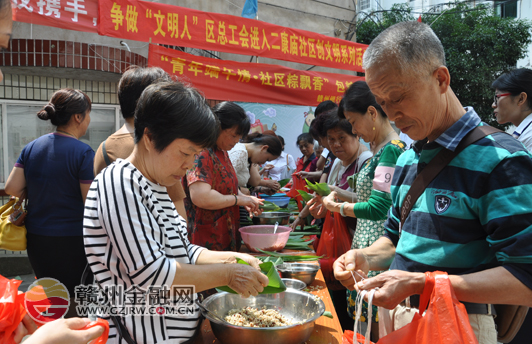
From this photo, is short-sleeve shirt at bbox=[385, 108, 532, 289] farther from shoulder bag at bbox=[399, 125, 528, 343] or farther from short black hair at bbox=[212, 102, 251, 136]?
short black hair at bbox=[212, 102, 251, 136]

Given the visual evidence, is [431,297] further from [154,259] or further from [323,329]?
[154,259]

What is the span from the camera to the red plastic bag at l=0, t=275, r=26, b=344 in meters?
1.02

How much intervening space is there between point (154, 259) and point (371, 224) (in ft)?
5.24

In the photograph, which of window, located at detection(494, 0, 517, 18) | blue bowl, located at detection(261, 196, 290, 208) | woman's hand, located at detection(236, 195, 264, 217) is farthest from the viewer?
window, located at detection(494, 0, 517, 18)

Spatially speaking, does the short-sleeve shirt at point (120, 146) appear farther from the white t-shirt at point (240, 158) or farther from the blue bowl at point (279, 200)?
the blue bowl at point (279, 200)

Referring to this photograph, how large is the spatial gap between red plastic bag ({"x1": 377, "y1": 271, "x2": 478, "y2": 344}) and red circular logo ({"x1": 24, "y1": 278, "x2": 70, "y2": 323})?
3.79 ft

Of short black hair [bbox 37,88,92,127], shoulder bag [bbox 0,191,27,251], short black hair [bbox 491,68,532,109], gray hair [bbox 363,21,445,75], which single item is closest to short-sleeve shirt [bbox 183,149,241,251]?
short black hair [bbox 37,88,92,127]

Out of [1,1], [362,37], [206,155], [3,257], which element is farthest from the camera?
[362,37]

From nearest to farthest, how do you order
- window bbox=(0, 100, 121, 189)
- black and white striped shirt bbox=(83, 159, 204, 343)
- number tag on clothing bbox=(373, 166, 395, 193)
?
1. black and white striped shirt bbox=(83, 159, 204, 343)
2. number tag on clothing bbox=(373, 166, 395, 193)
3. window bbox=(0, 100, 121, 189)

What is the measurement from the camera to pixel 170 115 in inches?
51.2

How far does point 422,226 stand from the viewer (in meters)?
1.25

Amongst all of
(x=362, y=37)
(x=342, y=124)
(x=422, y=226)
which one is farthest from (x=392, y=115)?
(x=362, y=37)

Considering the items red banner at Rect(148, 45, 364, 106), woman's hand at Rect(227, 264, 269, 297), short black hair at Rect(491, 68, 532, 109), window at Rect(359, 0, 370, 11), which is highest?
window at Rect(359, 0, 370, 11)

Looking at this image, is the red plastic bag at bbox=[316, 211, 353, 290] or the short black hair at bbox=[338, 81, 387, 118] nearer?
the short black hair at bbox=[338, 81, 387, 118]
